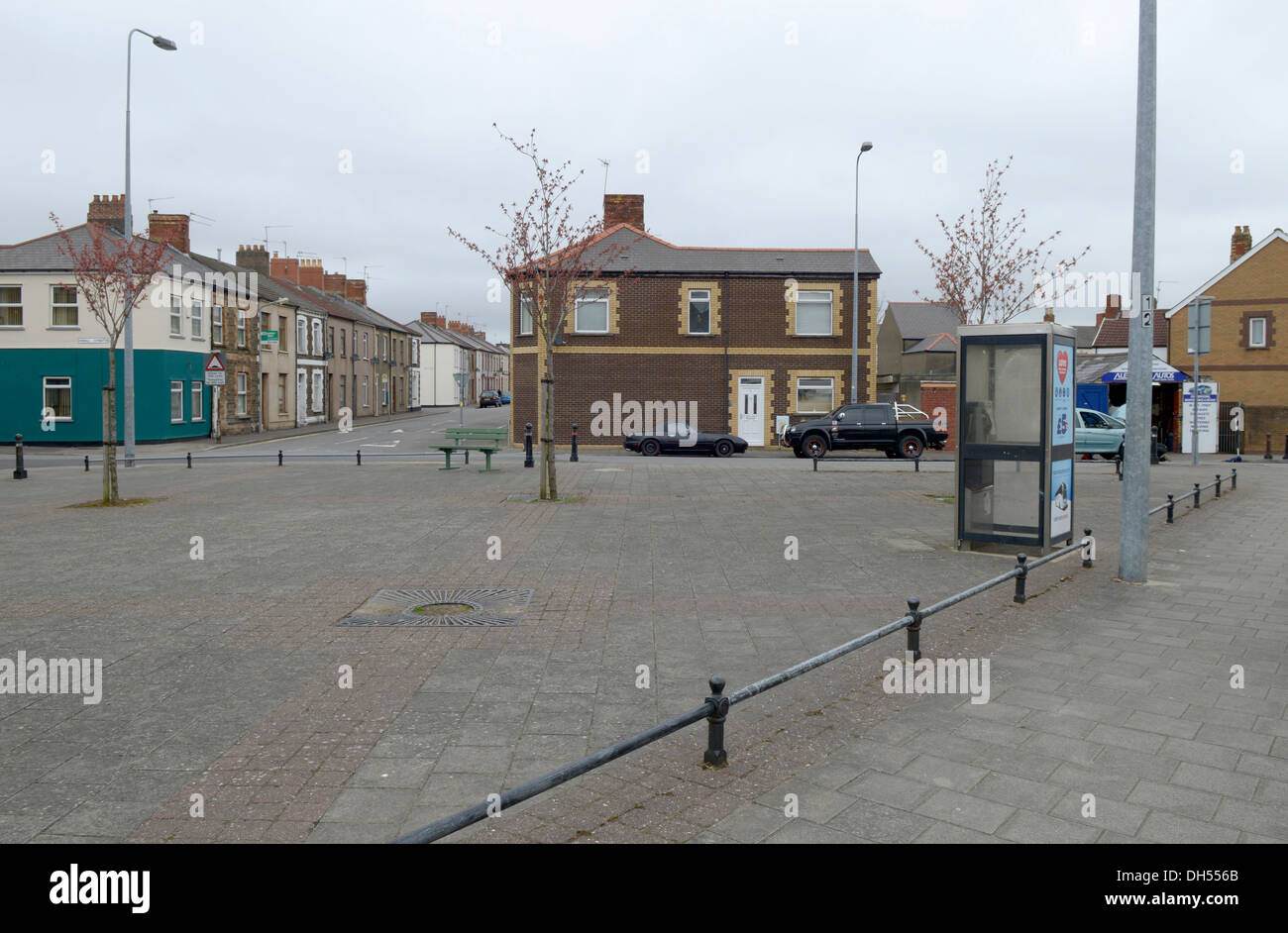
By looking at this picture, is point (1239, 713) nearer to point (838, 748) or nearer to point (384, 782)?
A: point (838, 748)

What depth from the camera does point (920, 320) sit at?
6156 cm

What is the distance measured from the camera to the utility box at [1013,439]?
11.4 m

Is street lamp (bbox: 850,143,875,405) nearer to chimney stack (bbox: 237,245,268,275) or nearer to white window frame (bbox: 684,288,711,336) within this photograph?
white window frame (bbox: 684,288,711,336)

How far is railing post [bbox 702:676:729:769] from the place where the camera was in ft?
15.6

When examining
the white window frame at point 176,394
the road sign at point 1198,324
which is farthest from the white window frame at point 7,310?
the road sign at point 1198,324

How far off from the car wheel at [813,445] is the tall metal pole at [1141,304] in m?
21.7

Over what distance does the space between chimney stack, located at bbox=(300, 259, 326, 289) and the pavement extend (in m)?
50.2

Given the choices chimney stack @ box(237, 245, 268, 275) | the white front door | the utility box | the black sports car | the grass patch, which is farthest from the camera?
chimney stack @ box(237, 245, 268, 275)

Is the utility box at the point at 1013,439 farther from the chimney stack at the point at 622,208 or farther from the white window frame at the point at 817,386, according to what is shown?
the chimney stack at the point at 622,208

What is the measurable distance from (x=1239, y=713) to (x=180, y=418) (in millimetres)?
39165

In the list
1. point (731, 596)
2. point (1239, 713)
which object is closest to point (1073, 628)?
point (1239, 713)

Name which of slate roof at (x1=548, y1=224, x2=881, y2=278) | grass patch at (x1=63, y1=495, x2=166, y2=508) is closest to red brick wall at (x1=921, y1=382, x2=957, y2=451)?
slate roof at (x1=548, y1=224, x2=881, y2=278)

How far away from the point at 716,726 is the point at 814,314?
3521 centimetres

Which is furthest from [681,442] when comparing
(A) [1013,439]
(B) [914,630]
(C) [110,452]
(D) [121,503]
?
(B) [914,630]
